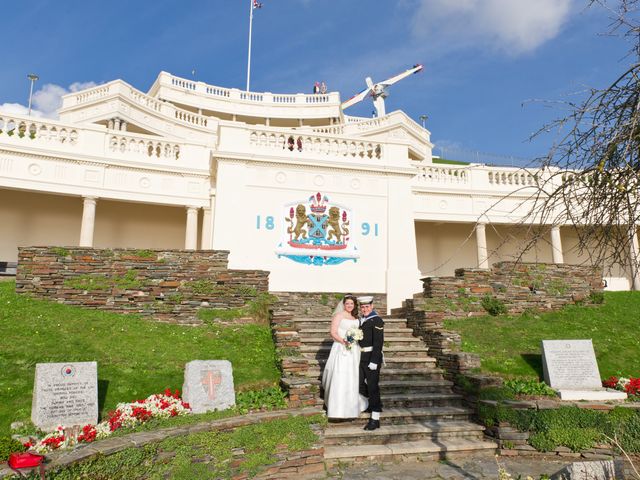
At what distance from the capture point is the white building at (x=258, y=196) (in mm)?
14320

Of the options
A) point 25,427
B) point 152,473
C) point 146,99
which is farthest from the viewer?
point 146,99

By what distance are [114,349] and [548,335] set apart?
9987mm

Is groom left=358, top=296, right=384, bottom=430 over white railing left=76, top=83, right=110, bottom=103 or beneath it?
beneath

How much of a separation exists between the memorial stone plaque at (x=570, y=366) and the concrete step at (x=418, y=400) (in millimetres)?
2090

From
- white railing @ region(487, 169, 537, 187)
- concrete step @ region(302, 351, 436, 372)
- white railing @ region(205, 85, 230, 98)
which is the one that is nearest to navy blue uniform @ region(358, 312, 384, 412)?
concrete step @ region(302, 351, 436, 372)

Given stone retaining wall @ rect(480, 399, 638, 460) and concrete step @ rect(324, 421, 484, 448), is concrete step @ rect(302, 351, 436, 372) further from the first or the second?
stone retaining wall @ rect(480, 399, 638, 460)

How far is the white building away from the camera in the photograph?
14320 mm

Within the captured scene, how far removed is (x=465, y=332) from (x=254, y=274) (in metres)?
5.62

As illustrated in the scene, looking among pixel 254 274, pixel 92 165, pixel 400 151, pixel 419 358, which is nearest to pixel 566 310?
pixel 419 358

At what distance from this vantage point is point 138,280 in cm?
1075

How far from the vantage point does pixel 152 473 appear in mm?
5109

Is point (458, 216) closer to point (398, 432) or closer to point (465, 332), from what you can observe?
point (465, 332)

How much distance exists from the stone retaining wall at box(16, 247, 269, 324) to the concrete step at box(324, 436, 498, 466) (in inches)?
209

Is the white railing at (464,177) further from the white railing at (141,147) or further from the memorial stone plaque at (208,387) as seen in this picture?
the memorial stone plaque at (208,387)
